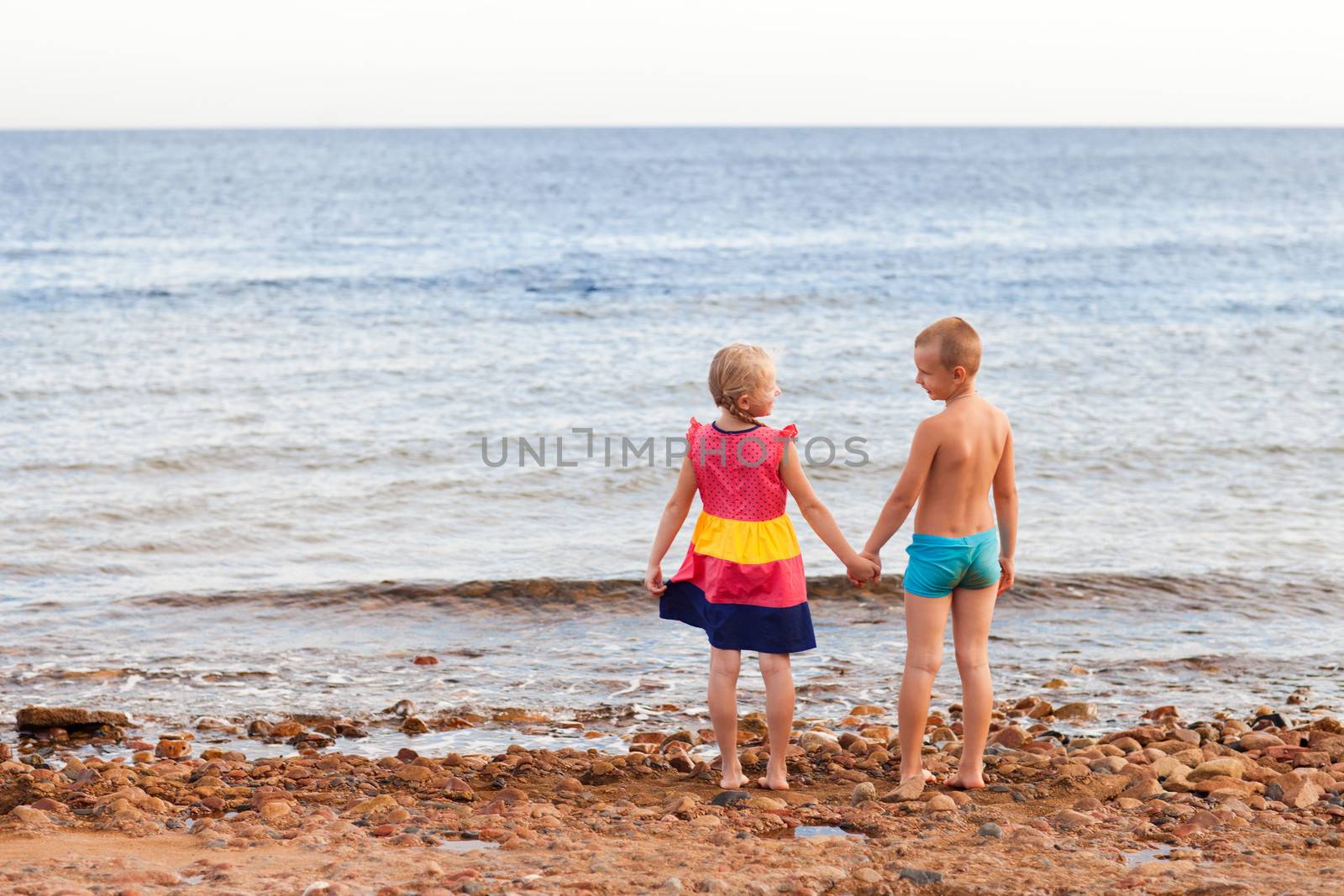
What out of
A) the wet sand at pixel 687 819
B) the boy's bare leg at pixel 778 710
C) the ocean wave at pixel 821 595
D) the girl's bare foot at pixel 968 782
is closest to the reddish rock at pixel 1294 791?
the wet sand at pixel 687 819

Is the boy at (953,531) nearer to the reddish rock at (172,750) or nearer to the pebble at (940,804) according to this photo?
the pebble at (940,804)

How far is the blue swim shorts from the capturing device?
4.39 meters

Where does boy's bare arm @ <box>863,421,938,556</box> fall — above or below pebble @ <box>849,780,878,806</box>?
above

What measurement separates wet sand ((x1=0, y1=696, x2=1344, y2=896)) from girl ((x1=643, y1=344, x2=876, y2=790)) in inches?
18.9

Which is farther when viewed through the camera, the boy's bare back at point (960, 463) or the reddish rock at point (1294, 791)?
the reddish rock at point (1294, 791)

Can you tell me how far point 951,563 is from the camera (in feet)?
14.4

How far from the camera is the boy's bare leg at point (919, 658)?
4488mm

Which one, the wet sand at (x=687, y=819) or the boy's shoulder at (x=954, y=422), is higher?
the boy's shoulder at (x=954, y=422)

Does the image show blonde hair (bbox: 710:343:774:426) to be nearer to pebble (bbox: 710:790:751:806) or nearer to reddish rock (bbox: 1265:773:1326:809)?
pebble (bbox: 710:790:751:806)

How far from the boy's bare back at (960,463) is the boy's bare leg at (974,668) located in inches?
11.2

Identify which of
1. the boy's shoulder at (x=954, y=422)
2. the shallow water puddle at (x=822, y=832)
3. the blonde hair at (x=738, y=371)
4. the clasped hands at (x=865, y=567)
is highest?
the blonde hair at (x=738, y=371)

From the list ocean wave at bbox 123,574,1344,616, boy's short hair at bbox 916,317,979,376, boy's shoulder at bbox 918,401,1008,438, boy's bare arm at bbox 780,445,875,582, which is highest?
boy's short hair at bbox 916,317,979,376

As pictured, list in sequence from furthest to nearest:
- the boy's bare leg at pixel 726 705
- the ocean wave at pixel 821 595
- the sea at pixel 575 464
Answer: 1. the ocean wave at pixel 821 595
2. the sea at pixel 575 464
3. the boy's bare leg at pixel 726 705

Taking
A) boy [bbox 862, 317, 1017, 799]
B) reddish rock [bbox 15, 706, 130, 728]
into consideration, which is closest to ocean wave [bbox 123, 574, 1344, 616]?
reddish rock [bbox 15, 706, 130, 728]
